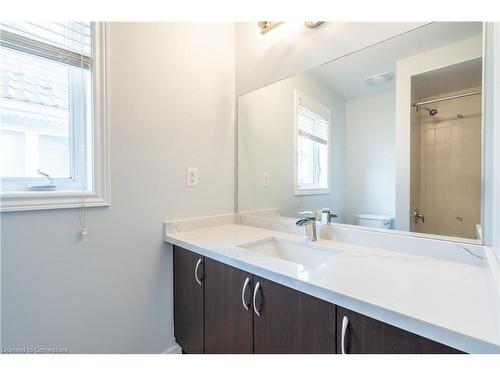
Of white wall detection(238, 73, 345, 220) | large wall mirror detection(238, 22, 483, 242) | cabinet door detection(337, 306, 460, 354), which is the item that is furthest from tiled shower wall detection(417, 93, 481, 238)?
cabinet door detection(337, 306, 460, 354)

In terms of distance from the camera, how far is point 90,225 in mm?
1129

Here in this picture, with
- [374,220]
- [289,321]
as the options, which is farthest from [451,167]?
[289,321]

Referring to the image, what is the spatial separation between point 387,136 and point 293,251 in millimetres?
724

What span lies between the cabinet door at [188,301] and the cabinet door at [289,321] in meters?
0.40

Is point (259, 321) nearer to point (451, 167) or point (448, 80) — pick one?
point (451, 167)

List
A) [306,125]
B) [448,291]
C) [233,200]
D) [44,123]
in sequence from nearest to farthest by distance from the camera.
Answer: [448,291]
[44,123]
[306,125]
[233,200]

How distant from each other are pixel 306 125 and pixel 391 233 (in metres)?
0.76

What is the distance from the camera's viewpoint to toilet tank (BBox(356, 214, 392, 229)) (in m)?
1.13

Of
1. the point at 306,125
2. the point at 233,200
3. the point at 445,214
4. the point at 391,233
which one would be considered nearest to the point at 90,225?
the point at 233,200

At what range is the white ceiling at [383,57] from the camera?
3.10ft

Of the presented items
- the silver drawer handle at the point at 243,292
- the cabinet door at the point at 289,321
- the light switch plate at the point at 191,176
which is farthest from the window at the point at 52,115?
the cabinet door at the point at 289,321

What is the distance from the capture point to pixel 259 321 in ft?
3.03
